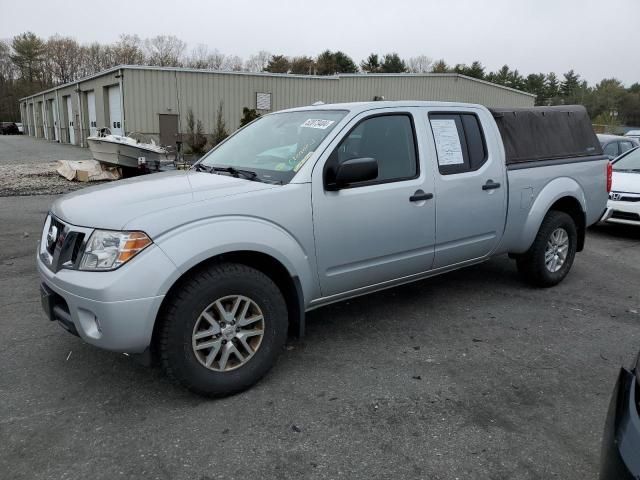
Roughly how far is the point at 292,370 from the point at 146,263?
1.33 m

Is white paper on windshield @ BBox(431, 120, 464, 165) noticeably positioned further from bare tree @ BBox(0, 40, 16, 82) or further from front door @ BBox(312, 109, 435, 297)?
bare tree @ BBox(0, 40, 16, 82)

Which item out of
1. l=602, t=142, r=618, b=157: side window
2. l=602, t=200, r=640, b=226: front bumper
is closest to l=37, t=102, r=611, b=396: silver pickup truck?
l=602, t=200, r=640, b=226: front bumper

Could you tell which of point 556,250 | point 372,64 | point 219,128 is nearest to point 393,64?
point 372,64

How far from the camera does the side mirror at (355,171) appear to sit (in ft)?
11.0

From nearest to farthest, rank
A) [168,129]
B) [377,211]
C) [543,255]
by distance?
[377,211], [543,255], [168,129]

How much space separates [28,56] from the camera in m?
74.7

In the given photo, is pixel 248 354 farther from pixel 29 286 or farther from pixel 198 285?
pixel 29 286

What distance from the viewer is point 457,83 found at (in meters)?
29.0

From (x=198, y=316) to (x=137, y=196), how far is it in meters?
0.87

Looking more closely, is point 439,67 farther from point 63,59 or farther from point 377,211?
point 377,211

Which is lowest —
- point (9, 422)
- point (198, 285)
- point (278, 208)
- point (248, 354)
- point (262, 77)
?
point (9, 422)

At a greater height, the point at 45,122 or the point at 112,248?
the point at 45,122

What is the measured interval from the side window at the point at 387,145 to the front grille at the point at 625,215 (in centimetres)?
567

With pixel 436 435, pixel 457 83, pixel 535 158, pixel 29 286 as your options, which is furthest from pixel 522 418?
pixel 457 83
